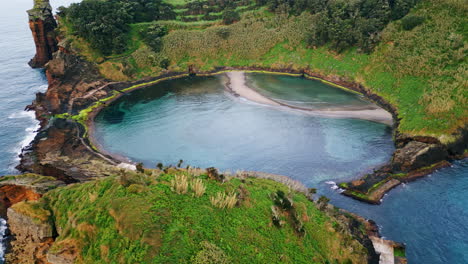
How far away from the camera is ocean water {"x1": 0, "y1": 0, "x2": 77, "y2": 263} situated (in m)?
49.5

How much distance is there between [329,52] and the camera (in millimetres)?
75500

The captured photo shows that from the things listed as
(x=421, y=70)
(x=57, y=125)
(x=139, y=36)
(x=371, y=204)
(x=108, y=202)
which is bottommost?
(x=371, y=204)

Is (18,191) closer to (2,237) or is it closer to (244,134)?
(2,237)

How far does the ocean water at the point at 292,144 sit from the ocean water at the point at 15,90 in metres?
12.3

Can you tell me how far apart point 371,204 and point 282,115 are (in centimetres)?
2617

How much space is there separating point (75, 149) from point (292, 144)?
1320 inches

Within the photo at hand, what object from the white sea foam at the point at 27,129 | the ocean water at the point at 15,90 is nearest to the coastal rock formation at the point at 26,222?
the ocean water at the point at 15,90

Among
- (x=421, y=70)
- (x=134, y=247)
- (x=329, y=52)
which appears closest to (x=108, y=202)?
(x=134, y=247)

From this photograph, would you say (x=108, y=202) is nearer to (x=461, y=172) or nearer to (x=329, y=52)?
(x=461, y=172)

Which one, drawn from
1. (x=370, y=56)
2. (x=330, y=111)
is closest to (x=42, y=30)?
(x=330, y=111)

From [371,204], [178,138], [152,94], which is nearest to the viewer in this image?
[371,204]

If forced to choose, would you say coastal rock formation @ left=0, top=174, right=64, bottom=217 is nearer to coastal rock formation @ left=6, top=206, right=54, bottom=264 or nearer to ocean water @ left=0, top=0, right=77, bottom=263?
coastal rock formation @ left=6, top=206, right=54, bottom=264

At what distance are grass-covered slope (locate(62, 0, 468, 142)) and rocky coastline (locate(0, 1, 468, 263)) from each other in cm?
222

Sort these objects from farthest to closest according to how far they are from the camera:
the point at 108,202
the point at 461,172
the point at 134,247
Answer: the point at 461,172, the point at 108,202, the point at 134,247
